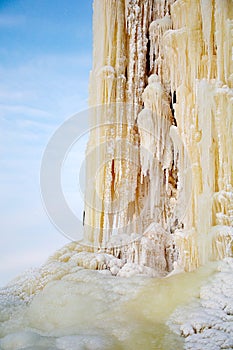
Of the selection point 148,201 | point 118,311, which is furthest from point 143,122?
point 118,311

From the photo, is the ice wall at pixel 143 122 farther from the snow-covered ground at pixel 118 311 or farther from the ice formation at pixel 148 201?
the snow-covered ground at pixel 118 311

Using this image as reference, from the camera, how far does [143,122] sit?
32.8ft

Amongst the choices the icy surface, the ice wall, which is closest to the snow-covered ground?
the icy surface

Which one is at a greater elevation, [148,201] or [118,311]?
[148,201]

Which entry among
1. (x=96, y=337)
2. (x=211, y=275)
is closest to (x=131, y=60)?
(x=211, y=275)

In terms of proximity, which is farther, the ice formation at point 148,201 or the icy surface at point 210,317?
the ice formation at point 148,201

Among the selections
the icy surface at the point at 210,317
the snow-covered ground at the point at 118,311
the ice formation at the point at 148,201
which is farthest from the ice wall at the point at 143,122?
the icy surface at the point at 210,317

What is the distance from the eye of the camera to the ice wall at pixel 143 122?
838cm

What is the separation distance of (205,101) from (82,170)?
4.15 metres

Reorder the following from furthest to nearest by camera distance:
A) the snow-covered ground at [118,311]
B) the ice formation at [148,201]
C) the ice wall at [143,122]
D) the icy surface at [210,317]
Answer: the ice wall at [143,122], the ice formation at [148,201], the snow-covered ground at [118,311], the icy surface at [210,317]

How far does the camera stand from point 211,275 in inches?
249

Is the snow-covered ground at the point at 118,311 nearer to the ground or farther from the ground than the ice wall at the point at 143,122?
nearer to the ground

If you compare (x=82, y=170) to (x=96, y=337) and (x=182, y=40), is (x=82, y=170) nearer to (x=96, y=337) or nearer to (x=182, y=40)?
(x=182, y=40)

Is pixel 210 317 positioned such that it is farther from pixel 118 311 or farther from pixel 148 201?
pixel 148 201
